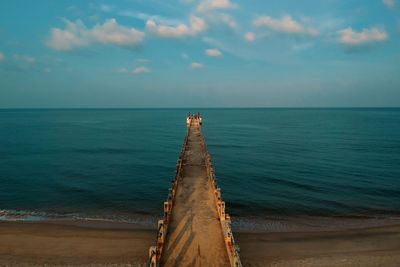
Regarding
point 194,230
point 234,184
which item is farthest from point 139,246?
point 234,184

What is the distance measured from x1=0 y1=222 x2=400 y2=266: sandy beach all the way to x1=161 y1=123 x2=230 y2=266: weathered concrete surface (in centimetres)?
319

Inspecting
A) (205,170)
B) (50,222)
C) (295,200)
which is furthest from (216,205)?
(50,222)

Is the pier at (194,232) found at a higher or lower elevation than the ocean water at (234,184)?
higher

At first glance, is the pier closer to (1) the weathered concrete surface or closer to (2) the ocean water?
(1) the weathered concrete surface

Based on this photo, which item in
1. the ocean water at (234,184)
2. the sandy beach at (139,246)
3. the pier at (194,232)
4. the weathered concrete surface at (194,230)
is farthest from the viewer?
the ocean water at (234,184)

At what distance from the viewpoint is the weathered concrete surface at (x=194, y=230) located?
26.5 feet

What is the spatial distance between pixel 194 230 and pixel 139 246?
195 inches

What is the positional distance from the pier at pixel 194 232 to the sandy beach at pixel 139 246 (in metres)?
3.17

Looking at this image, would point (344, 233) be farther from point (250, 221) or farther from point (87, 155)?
point (87, 155)

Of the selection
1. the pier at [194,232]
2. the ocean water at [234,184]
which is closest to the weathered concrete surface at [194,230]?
the pier at [194,232]

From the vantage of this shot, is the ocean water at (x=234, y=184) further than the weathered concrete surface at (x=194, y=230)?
Yes

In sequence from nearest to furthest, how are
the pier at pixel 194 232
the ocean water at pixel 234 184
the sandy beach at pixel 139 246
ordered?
the pier at pixel 194 232 → the sandy beach at pixel 139 246 → the ocean water at pixel 234 184

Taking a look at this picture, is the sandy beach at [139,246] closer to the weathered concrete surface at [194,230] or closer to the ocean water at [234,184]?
the ocean water at [234,184]

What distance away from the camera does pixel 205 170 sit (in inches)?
676
